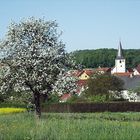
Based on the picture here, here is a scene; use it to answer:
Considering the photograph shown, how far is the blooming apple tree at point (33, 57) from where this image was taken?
34000 mm

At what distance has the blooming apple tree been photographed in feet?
112

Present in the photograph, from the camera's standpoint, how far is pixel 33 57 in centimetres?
3425

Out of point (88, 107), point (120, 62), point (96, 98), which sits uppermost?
point (120, 62)

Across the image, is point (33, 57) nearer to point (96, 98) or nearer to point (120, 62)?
point (96, 98)

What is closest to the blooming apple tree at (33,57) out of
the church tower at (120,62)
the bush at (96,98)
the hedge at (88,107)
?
the hedge at (88,107)

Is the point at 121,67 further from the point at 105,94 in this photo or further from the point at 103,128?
the point at 103,128

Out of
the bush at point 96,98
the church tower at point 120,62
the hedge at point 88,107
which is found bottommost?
the hedge at point 88,107

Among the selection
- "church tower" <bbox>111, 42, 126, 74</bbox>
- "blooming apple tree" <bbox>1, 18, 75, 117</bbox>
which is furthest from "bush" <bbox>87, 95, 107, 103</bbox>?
"church tower" <bbox>111, 42, 126, 74</bbox>

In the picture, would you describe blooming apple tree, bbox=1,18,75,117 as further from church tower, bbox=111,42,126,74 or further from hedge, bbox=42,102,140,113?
church tower, bbox=111,42,126,74

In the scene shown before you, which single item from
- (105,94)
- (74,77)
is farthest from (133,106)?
(74,77)

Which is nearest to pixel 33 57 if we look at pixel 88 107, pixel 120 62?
pixel 88 107

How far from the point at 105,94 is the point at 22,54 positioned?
49.5 meters

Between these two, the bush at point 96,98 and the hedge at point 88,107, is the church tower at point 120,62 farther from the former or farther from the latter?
the hedge at point 88,107

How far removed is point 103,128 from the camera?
17.8 meters
